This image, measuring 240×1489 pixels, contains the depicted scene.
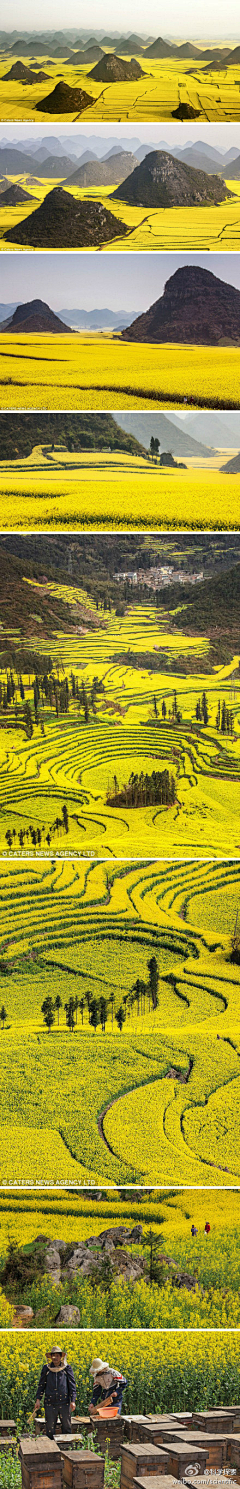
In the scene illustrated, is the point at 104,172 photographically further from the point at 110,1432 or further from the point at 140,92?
the point at 110,1432

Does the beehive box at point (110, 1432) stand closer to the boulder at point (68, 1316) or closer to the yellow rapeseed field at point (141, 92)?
the boulder at point (68, 1316)

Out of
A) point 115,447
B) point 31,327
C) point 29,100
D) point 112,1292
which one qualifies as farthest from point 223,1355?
point 29,100

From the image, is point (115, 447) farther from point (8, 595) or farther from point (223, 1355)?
point (223, 1355)

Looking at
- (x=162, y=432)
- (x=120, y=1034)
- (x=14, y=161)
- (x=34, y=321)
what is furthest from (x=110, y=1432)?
(x=14, y=161)

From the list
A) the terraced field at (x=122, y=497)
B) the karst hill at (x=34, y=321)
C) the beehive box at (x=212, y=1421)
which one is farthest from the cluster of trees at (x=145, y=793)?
the beehive box at (x=212, y=1421)

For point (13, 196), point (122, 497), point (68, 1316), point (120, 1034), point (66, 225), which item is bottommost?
point (68, 1316)
